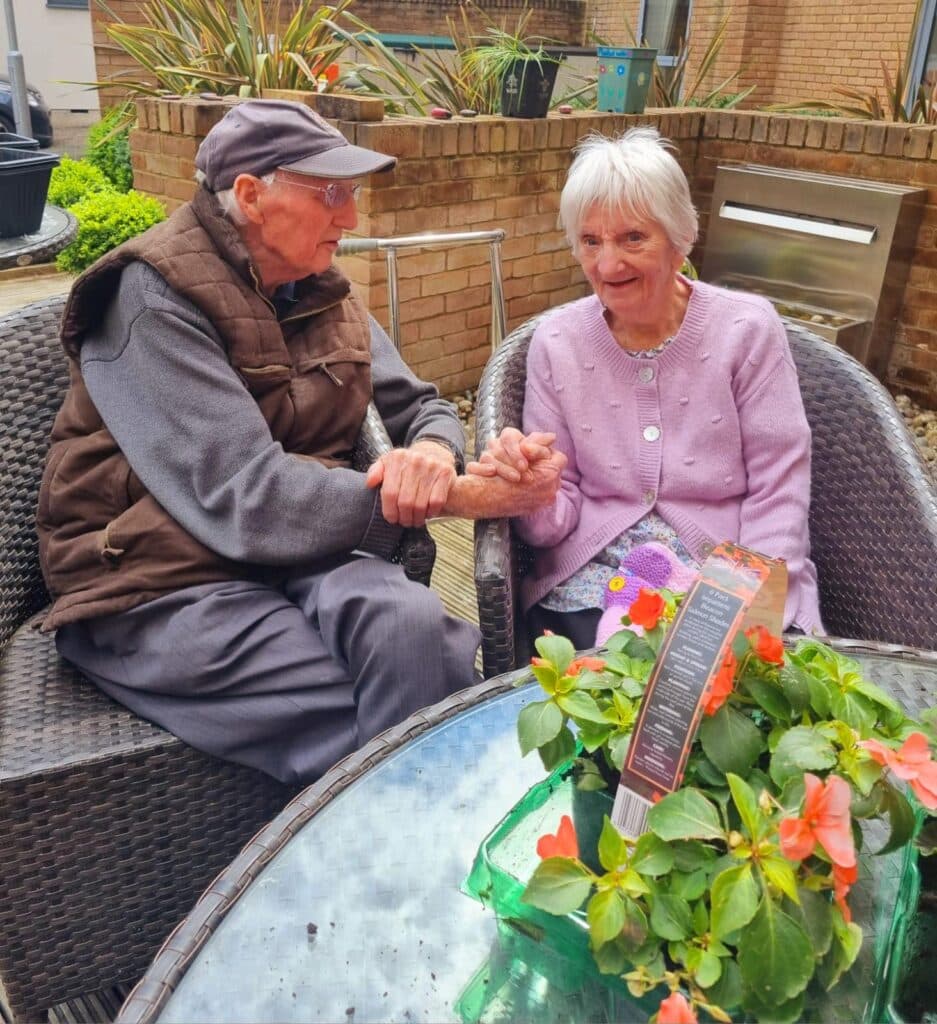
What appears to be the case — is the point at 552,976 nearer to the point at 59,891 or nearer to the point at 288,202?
the point at 59,891

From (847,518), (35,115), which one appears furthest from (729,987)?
(35,115)

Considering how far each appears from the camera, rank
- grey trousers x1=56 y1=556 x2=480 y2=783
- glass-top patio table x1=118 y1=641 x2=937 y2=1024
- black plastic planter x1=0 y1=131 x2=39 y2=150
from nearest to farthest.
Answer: glass-top patio table x1=118 y1=641 x2=937 y2=1024, grey trousers x1=56 y1=556 x2=480 y2=783, black plastic planter x1=0 y1=131 x2=39 y2=150

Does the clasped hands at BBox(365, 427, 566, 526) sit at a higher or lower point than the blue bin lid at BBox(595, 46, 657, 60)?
lower

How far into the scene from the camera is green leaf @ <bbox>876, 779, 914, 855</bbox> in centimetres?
84

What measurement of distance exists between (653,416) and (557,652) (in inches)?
42.1

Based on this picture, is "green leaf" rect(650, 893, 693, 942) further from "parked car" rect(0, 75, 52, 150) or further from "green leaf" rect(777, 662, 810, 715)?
"parked car" rect(0, 75, 52, 150)

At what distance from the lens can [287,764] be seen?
170 cm

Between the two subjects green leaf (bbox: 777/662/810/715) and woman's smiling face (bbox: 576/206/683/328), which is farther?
woman's smiling face (bbox: 576/206/683/328)

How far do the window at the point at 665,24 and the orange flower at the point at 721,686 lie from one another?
11.3 m

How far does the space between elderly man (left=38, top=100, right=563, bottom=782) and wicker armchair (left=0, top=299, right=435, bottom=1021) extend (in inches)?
2.6

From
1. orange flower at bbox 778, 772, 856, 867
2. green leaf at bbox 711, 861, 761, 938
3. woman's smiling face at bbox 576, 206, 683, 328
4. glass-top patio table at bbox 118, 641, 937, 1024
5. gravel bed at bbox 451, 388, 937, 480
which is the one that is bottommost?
gravel bed at bbox 451, 388, 937, 480

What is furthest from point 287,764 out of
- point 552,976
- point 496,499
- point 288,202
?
point 288,202

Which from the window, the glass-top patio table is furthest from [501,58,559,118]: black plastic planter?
the window

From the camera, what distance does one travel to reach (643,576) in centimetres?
192
